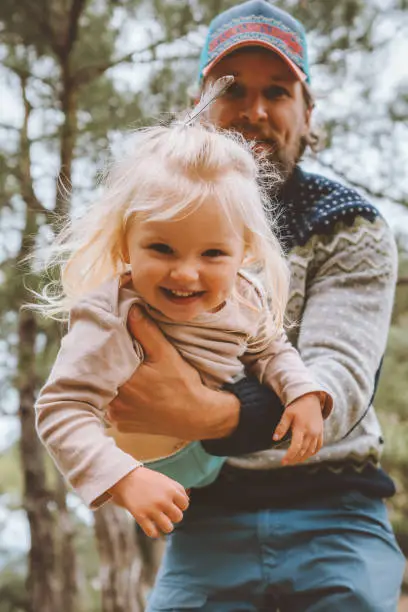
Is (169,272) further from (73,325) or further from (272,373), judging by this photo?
(272,373)

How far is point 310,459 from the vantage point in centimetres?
165

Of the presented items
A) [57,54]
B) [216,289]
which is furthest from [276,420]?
[57,54]

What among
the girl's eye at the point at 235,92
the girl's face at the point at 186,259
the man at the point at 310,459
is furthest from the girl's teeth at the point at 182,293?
the girl's eye at the point at 235,92

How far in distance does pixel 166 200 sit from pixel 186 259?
10cm

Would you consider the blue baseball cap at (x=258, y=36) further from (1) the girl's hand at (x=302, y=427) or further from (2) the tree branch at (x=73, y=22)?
(2) the tree branch at (x=73, y=22)

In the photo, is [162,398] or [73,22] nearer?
[162,398]

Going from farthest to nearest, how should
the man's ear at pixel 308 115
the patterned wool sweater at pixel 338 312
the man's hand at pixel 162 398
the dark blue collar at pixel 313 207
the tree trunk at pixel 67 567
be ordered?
the tree trunk at pixel 67 567 < the man's ear at pixel 308 115 < the dark blue collar at pixel 313 207 < the patterned wool sweater at pixel 338 312 < the man's hand at pixel 162 398

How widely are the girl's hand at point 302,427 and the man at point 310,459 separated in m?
0.13

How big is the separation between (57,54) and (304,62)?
2.74 m

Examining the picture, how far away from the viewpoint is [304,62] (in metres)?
1.90

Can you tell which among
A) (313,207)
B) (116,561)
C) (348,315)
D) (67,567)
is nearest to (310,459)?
(348,315)

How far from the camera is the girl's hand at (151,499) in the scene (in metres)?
1.00

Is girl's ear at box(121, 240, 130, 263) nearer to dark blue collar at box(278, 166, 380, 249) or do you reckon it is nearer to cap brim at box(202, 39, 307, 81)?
dark blue collar at box(278, 166, 380, 249)

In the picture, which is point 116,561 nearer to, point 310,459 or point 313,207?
point 310,459
